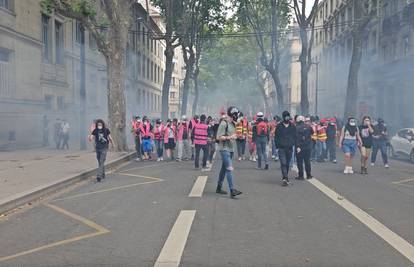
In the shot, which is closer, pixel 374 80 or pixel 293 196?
pixel 293 196

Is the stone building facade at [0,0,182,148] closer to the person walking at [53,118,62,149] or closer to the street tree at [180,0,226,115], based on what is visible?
the person walking at [53,118,62,149]

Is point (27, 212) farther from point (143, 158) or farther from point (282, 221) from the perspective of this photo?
point (143, 158)

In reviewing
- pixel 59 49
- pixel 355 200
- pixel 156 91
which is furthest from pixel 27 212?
pixel 156 91

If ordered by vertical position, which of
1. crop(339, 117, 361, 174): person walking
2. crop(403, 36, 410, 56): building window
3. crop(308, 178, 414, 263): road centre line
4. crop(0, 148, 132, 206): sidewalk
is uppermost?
crop(403, 36, 410, 56): building window

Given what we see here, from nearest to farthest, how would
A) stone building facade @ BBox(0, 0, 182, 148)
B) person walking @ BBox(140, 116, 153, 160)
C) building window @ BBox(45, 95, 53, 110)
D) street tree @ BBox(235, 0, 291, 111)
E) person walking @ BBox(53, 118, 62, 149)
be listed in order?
person walking @ BBox(140, 116, 153, 160)
stone building facade @ BBox(0, 0, 182, 148)
person walking @ BBox(53, 118, 62, 149)
building window @ BBox(45, 95, 53, 110)
street tree @ BBox(235, 0, 291, 111)

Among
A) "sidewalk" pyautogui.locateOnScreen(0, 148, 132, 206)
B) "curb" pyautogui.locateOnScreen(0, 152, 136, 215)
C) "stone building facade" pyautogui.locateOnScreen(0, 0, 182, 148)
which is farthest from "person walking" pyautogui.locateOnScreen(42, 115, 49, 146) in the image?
"curb" pyautogui.locateOnScreen(0, 152, 136, 215)

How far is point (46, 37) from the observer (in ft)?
86.8

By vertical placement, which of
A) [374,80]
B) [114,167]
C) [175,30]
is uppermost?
[175,30]

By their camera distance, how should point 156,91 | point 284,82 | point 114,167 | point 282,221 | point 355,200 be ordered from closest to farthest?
point 282,221
point 355,200
point 114,167
point 156,91
point 284,82

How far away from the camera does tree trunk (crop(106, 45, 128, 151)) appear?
A: 19469 mm

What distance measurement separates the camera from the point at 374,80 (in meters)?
35.2

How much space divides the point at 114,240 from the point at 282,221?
2538mm

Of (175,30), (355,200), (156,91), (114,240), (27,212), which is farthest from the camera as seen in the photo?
(156,91)

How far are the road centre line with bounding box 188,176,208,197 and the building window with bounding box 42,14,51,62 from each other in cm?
1693
